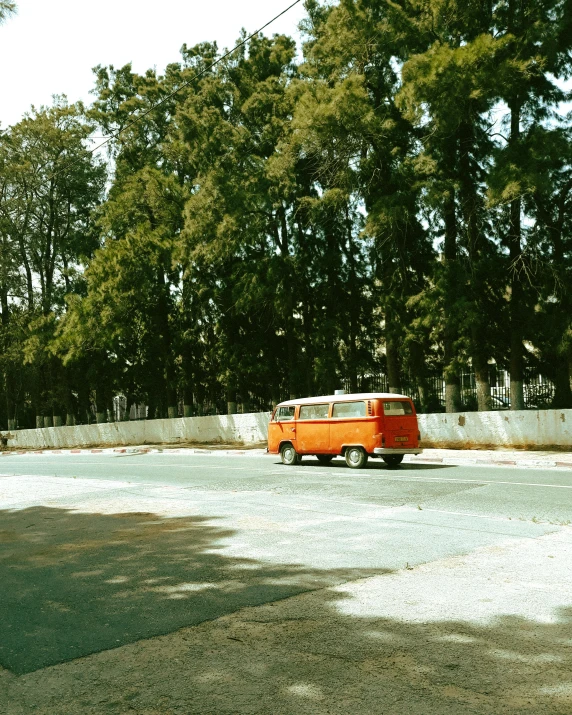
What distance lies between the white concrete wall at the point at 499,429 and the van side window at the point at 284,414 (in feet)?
22.1

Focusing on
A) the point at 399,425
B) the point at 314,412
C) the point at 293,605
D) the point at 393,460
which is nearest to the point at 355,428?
the point at 399,425

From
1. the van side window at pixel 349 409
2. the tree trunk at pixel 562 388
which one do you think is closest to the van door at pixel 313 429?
the van side window at pixel 349 409

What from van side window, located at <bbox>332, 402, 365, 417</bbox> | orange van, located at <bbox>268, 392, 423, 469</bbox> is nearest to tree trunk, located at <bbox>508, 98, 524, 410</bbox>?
orange van, located at <bbox>268, 392, 423, 469</bbox>

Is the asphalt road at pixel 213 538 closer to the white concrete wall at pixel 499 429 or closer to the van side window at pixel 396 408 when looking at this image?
the van side window at pixel 396 408

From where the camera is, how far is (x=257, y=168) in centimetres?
3164

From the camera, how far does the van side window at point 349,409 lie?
1920 centimetres

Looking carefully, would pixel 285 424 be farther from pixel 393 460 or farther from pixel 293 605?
pixel 293 605

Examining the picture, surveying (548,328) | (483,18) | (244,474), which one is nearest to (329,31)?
(483,18)

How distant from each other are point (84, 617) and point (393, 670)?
2.68 m

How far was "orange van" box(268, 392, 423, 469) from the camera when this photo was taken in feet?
62.0

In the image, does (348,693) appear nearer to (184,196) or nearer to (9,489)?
(9,489)

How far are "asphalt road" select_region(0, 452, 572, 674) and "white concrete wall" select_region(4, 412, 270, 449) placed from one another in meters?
15.8

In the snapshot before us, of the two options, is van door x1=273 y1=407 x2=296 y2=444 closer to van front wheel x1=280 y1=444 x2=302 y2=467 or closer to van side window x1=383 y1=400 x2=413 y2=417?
van front wheel x1=280 y1=444 x2=302 y2=467

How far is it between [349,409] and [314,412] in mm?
1226
